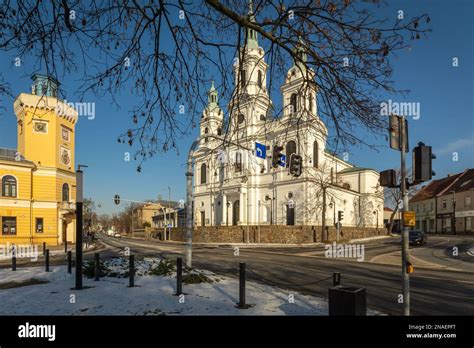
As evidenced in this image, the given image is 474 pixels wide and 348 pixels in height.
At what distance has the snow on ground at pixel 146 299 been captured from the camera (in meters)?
6.35

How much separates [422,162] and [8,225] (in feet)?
117

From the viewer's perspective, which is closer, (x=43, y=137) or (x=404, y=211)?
(x=404, y=211)

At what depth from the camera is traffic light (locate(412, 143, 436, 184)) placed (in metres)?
5.45

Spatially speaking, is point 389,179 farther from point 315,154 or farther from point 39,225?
point 315,154

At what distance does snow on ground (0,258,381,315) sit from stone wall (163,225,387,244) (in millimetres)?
31071

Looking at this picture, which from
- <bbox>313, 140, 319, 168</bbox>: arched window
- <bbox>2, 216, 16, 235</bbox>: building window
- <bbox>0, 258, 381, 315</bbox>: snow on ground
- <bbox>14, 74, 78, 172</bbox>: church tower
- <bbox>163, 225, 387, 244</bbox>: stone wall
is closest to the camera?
<bbox>0, 258, 381, 315</bbox>: snow on ground

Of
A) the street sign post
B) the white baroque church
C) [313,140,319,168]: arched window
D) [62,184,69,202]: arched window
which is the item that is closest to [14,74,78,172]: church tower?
[62,184,69,202]: arched window

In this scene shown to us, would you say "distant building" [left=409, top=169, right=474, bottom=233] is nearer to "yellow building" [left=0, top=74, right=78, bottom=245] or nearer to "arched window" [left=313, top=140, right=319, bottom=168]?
"arched window" [left=313, top=140, right=319, bottom=168]

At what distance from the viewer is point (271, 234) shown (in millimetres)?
40625

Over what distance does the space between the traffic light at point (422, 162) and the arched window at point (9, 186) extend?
116 feet

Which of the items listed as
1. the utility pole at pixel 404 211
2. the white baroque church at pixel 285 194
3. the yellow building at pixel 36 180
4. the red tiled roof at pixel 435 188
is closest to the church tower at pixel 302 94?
the utility pole at pixel 404 211

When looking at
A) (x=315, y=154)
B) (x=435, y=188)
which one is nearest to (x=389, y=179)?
(x=315, y=154)
